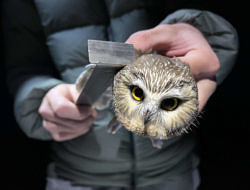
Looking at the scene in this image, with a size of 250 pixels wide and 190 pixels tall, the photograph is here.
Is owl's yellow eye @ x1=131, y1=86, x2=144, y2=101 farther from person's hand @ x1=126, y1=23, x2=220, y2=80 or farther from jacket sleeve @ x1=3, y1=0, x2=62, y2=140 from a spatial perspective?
jacket sleeve @ x1=3, y1=0, x2=62, y2=140

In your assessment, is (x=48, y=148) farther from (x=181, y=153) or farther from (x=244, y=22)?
(x=244, y=22)

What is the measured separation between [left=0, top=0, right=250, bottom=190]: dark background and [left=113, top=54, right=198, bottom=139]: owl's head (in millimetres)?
278

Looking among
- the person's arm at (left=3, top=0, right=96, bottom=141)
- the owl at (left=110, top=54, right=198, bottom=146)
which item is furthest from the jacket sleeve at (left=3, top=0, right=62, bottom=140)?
→ the owl at (left=110, top=54, right=198, bottom=146)

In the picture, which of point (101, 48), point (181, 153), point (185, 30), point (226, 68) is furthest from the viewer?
point (181, 153)

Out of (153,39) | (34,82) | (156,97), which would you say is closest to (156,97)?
(156,97)

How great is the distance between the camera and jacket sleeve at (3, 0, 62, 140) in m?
0.53

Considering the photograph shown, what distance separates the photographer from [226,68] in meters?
0.50

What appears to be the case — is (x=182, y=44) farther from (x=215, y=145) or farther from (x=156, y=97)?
(x=215, y=145)

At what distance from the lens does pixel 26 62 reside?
23.1 inches

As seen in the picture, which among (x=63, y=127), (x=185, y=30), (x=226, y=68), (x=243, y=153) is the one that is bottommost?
(x=243, y=153)

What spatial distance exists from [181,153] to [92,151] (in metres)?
0.26

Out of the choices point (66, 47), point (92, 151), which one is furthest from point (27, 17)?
point (92, 151)

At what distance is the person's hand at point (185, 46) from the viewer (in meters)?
0.35

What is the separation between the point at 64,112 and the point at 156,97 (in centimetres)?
30
